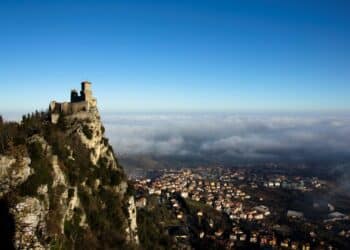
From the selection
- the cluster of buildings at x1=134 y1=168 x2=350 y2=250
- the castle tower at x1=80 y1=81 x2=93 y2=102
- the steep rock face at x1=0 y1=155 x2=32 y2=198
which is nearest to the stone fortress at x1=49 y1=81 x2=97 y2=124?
the castle tower at x1=80 y1=81 x2=93 y2=102

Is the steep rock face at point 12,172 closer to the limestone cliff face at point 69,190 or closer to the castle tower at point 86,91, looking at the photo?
the limestone cliff face at point 69,190

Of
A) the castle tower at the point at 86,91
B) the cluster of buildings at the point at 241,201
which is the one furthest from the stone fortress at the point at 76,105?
the cluster of buildings at the point at 241,201

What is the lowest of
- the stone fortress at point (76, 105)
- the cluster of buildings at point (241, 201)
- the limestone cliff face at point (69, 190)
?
the cluster of buildings at point (241, 201)

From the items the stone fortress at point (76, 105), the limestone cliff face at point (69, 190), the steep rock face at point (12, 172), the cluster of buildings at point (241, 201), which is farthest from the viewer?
the cluster of buildings at point (241, 201)

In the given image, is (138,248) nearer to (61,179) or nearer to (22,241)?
(61,179)

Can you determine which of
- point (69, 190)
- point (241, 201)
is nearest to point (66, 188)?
point (69, 190)

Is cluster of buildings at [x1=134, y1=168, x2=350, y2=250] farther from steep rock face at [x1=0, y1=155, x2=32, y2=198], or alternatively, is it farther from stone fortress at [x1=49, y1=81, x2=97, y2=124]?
steep rock face at [x1=0, y1=155, x2=32, y2=198]
